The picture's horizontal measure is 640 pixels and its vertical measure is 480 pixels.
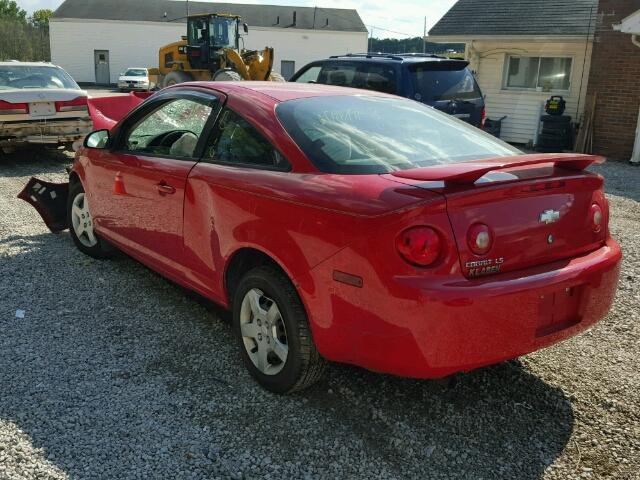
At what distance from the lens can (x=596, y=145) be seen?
46.3 feet

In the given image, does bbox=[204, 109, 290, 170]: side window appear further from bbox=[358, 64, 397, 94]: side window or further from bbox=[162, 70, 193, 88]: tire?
bbox=[162, 70, 193, 88]: tire

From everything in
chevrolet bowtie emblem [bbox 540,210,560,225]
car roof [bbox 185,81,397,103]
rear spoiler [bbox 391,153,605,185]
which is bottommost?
chevrolet bowtie emblem [bbox 540,210,560,225]

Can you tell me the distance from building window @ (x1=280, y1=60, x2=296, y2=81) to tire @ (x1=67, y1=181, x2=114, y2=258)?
138 feet

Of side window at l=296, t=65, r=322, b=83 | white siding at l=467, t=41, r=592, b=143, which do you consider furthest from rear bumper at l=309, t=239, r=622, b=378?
white siding at l=467, t=41, r=592, b=143

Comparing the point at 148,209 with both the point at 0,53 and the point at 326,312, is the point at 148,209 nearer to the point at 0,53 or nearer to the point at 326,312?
the point at 326,312

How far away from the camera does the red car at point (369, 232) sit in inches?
101

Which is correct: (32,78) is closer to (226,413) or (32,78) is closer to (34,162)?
(34,162)

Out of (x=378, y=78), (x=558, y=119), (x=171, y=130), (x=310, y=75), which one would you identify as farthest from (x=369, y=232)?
(x=558, y=119)

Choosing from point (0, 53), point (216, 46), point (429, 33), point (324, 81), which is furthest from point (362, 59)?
point (0, 53)

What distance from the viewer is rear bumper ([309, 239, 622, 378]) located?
2520mm

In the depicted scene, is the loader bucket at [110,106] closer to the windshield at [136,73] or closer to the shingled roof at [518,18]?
the shingled roof at [518,18]

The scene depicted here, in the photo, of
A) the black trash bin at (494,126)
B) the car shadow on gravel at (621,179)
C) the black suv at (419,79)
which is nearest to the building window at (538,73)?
the black trash bin at (494,126)

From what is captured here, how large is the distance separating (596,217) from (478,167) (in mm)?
859

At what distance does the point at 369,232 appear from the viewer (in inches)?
102
